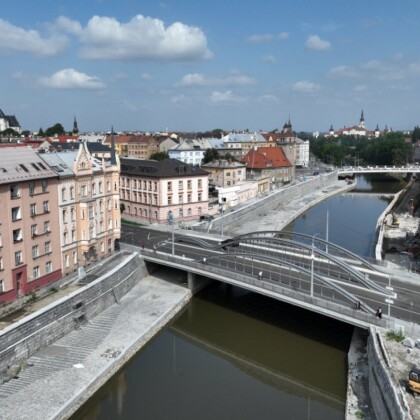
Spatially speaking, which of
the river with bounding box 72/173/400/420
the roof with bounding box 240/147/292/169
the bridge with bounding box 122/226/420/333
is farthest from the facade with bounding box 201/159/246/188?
the river with bounding box 72/173/400/420

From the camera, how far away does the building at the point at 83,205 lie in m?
42.8

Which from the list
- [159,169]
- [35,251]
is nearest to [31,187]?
[35,251]

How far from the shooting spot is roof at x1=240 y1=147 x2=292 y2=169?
104812 millimetres

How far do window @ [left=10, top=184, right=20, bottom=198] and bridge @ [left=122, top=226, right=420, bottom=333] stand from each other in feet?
46.1

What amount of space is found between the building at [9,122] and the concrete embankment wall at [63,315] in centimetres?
14718

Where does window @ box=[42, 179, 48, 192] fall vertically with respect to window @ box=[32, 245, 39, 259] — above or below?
above

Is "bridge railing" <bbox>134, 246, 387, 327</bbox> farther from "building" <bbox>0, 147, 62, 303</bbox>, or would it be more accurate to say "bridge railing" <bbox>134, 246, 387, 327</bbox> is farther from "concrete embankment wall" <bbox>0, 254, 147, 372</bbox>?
"building" <bbox>0, 147, 62, 303</bbox>

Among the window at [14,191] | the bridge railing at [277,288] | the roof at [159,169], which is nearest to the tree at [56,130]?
the roof at [159,169]

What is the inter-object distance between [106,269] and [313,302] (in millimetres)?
19762

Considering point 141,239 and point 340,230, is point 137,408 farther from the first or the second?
point 340,230

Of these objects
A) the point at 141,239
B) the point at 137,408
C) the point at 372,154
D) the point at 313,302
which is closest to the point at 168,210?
the point at 141,239

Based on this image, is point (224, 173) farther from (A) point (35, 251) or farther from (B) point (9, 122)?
(B) point (9, 122)

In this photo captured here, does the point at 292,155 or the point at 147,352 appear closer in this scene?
the point at 147,352

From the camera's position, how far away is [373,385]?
84.8ft
